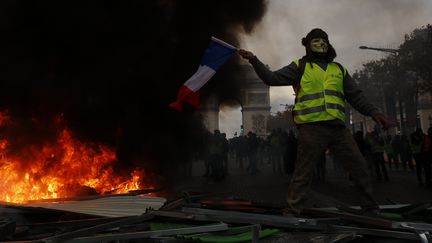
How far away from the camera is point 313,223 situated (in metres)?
3.00

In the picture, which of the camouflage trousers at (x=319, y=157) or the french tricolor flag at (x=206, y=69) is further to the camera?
the french tricolor flag at (x=206, y=69)

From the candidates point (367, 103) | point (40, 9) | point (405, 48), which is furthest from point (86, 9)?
point (405, 48)

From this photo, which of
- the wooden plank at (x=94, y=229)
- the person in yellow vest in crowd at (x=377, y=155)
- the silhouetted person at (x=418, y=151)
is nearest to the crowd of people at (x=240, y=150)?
the person in yellow vest in crowd at (x=377, y=155)

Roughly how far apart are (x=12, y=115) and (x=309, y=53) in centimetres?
450

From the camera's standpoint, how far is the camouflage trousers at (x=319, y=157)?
Answer: 12.2 feet

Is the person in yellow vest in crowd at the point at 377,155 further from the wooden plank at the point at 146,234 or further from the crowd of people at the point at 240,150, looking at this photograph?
the wooden plank at the point at 146,234

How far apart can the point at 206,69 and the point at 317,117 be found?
4.62 ft

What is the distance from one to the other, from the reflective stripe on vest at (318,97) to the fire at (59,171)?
3.59 m

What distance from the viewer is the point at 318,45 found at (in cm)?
398

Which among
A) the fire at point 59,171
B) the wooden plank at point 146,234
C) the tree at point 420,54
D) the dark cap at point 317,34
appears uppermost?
the tree at point 420,54

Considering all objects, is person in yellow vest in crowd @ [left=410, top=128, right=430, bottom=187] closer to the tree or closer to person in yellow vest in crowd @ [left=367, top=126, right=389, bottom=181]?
person in yellow vest in crowd @ [left=367, top=126, right=389, bottom=181]

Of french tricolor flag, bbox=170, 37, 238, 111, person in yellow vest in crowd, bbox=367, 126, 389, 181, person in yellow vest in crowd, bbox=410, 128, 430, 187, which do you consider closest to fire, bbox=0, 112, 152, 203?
french tricolor flag, bbox=170, 37, 238, 111

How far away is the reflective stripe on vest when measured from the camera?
3801 millimetres

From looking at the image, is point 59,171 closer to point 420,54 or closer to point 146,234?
point 146,234
